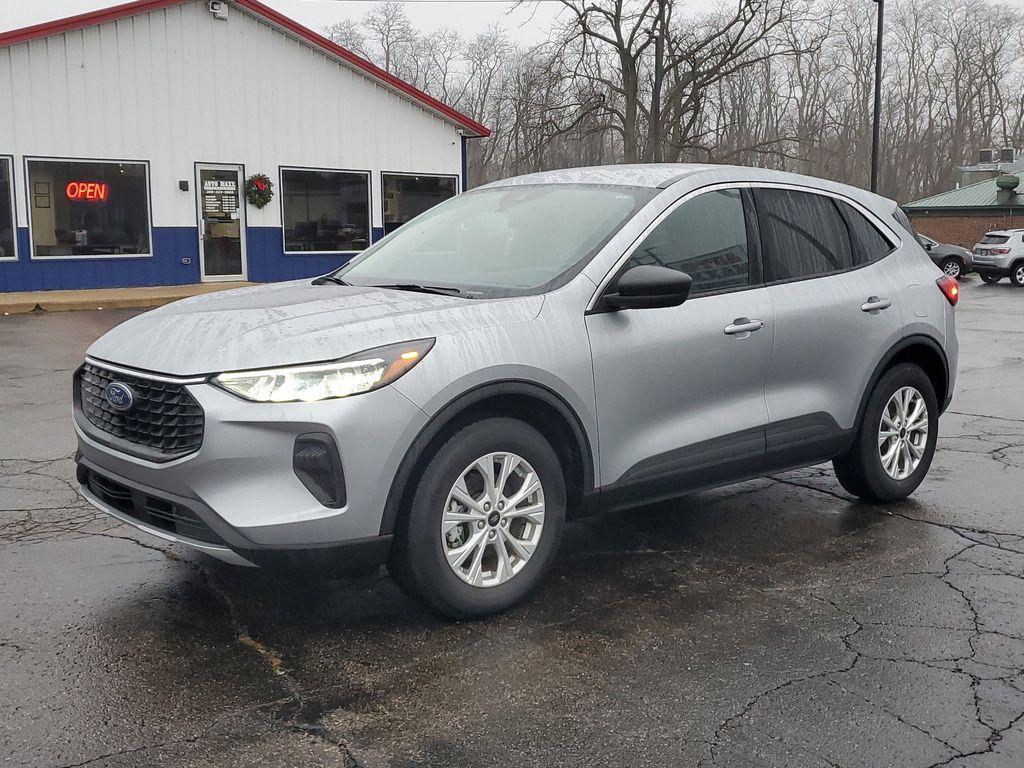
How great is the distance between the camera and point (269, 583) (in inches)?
174

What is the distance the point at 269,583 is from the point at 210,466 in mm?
1030

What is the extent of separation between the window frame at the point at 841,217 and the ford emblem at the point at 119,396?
2933 mm

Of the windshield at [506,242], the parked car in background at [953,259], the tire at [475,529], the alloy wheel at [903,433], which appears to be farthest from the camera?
the parked car in background at [953,259]

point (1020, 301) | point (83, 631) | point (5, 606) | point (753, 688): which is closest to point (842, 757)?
point (753, 688)

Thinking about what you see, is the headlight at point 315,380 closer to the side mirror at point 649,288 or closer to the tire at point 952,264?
the side mirror at point 649,288

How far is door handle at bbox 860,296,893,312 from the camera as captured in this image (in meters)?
5.35

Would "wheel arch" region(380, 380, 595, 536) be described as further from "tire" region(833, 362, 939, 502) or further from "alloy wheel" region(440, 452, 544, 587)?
"tire" region(833, 362, 939, 502)

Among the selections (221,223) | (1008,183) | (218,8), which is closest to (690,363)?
(221,223)

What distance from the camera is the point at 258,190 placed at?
69.5 feet

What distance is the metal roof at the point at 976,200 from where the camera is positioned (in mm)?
40469

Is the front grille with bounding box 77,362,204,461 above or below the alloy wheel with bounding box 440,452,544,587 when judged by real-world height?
above

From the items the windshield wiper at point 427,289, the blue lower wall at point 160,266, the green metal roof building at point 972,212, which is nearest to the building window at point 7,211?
the blue lower wall at point 160,266

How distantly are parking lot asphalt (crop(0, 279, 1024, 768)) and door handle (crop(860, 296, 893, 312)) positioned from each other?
1.14m

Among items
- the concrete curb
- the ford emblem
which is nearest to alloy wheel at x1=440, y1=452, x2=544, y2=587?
the ford emblem
